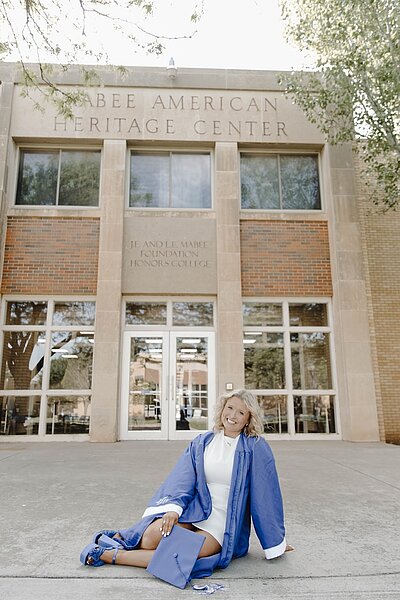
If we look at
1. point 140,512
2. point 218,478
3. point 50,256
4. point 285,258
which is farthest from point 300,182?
point 218,478

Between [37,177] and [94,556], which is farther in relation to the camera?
[37,177]

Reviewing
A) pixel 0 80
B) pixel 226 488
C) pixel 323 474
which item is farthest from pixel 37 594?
pixel 0 80

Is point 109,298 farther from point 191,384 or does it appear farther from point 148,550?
point 148,550

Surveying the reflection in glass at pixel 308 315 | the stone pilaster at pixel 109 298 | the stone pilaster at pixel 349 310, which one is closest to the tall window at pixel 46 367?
the stone pilaster at pixel 109 298

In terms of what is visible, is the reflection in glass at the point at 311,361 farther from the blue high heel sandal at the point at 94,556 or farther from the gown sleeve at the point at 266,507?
the blue high heel sandal at the point at 94,556

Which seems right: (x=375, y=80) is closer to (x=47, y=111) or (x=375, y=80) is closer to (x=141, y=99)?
(x=141, y=99)

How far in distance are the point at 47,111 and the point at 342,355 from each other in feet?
31.3

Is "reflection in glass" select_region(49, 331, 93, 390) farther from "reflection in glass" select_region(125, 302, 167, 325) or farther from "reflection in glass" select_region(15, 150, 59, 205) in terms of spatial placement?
"reflection in glass" select_region(15, 150, 59, 205)

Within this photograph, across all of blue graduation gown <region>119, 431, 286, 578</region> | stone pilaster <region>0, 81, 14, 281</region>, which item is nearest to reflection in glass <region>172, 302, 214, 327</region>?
stone pilaster <region>0, 81, 14, 281</region>

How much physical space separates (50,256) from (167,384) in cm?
417

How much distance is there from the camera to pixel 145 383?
410 inches

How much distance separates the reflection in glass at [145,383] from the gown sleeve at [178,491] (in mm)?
7298

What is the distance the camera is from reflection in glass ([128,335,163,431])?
10234 millimetres

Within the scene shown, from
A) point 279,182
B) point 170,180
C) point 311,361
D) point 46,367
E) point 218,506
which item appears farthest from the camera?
point 279,182
